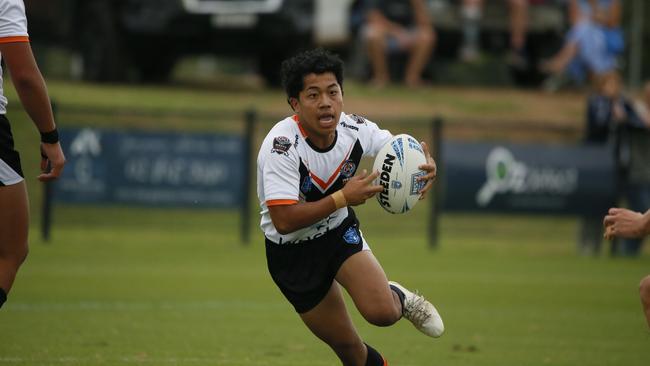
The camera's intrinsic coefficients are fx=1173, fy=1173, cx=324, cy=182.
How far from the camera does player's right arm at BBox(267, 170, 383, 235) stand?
6324 mm

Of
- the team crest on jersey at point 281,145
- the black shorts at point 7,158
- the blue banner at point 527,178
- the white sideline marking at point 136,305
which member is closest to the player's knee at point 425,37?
the blue banner at point 527,178

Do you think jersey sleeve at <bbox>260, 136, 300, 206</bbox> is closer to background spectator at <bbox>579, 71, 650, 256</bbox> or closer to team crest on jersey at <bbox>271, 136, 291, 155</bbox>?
team crest on jersey at <bbox>271, 136, 291, 155</bbox>

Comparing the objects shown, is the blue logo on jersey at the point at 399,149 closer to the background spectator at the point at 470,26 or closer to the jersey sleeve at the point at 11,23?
the jersey sleeve at the point at 11,23

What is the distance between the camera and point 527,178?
17.7 m

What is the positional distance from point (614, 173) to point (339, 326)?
38.8ft

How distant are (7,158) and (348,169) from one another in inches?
75.4

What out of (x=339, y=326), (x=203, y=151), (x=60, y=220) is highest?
(x=339, y=326)

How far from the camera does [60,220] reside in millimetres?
17750

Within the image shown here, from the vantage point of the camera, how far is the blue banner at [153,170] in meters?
17.0

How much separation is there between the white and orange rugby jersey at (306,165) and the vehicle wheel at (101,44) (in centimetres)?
1499

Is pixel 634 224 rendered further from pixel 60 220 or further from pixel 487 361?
pixel 60 220

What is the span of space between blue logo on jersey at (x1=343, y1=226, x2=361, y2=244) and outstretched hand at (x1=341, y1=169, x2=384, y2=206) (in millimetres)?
429

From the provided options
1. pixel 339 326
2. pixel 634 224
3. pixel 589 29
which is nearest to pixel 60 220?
pixel 589 29

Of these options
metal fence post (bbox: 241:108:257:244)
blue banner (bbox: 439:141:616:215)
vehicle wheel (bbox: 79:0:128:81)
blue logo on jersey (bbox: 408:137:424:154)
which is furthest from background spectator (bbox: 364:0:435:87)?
blue logo on jersey (bbox: 408:137:424:154)
